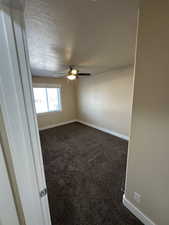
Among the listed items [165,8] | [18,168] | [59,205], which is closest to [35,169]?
[18,168]

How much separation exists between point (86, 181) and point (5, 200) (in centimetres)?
165

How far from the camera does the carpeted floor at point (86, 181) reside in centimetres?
138

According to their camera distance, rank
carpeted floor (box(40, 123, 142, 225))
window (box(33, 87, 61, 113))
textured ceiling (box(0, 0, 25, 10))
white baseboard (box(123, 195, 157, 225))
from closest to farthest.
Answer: textured ceiling (box(0, 0, 25, 10)) → white baseboard (box(123, 195, 157, 225)) → carpeted floor (box(40, 123, 142, 225)) → window (box(33, 87, 61, 113))

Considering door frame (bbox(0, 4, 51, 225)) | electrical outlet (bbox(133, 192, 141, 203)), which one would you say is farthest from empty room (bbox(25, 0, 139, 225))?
door frame (bbox(0, 4, 51, 225))

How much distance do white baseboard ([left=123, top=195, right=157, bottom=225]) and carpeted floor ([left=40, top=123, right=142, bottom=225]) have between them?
5cm

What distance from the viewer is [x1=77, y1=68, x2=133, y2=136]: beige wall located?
3.31 metres

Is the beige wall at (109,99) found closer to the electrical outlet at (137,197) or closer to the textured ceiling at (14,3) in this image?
the electrical outlet at (137,197)

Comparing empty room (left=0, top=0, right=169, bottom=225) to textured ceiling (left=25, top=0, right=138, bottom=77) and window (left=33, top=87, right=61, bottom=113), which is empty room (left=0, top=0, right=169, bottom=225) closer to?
textured ceiling (left=25, top=0, right=138, bottom=77)

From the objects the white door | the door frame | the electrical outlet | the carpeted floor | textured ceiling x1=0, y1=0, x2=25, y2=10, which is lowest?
the carpeted floor

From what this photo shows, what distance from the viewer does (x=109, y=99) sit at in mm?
3848

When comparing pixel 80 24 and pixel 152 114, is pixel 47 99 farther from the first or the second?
pixel 152 114

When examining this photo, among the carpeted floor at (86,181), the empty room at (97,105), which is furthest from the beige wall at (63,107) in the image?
the carpeted floor at (86,181)

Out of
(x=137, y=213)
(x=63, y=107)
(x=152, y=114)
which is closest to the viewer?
(x=152, y=114)

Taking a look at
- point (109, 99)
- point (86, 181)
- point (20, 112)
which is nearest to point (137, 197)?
point (86, 181)
